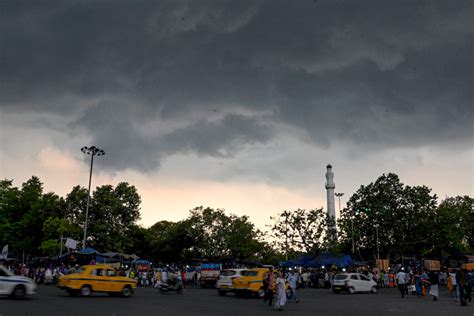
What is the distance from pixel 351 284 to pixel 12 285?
819 inches

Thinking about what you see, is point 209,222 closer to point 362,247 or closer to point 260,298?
point 362,247

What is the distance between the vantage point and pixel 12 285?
17.7 metres

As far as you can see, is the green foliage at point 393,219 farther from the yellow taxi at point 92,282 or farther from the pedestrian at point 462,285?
the yellow taxi at point 92,282

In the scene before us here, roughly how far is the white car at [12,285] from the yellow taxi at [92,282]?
272 cm

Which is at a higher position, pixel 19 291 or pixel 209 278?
pixel 19 291

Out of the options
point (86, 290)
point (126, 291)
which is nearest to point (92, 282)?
point (86, 290)

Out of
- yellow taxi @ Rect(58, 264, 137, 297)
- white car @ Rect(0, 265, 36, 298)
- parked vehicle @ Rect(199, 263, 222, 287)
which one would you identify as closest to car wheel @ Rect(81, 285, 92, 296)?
yellow taxi @ Rect(58, 264, 137, 297)

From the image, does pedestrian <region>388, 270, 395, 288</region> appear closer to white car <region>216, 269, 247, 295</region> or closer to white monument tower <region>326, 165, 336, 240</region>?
white car <region>216, 269, 247, 295</region>

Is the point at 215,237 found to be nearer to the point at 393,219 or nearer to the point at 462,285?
the point at 393,219

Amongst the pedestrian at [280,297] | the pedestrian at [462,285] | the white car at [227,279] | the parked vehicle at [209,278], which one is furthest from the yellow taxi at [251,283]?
the parked vehicle at [209,278]

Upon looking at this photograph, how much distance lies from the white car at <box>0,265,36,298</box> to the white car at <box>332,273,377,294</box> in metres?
19.3

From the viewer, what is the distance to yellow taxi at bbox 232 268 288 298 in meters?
23.4

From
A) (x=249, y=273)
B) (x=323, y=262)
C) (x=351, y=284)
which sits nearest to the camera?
(x=249, y=273)

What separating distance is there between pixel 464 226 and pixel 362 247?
19247mm
